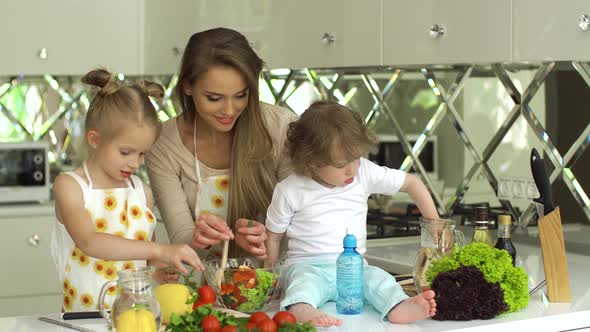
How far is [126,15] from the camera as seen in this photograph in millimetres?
4176

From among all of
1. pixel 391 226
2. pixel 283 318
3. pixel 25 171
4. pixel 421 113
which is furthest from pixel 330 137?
pixel 25 171

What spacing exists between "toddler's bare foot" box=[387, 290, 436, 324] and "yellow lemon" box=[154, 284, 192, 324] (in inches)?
16.8

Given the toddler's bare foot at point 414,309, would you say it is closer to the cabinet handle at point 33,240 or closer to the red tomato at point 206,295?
the red tomato at point 206,295

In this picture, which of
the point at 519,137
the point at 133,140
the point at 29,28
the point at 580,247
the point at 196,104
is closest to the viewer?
the point at 133,140

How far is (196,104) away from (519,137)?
131 centimetres

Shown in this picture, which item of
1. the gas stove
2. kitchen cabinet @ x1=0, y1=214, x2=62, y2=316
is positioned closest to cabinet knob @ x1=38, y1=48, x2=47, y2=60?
kitchen cabinet @ x1=0, y1=214, x2=62, y2=316

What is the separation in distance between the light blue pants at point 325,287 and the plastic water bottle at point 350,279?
5 centimetres

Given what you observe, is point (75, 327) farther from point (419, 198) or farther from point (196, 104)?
point (419, 198)

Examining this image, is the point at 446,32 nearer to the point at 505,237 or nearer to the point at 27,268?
the point at 505,237

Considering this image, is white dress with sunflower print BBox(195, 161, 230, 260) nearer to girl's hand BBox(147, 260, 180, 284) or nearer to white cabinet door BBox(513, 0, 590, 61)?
girl's hand BBox(147, 260, 180, 284)

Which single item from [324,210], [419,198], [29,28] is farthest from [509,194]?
[29,28]

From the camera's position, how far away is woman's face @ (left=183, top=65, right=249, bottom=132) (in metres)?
2.37

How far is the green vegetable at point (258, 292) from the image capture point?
2.06 m

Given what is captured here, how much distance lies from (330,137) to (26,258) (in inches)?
83.3
